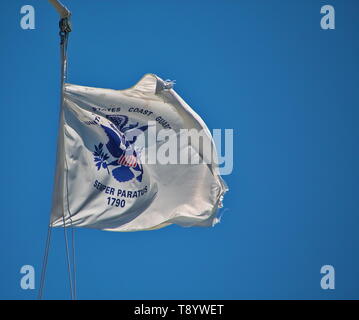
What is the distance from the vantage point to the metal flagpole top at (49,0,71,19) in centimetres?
3238

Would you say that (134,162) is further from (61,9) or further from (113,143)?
(61,9)

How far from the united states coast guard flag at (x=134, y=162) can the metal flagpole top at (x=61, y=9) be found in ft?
7.58

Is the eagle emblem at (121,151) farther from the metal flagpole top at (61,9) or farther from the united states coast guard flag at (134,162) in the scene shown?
the metal flagpole top at (61,9)

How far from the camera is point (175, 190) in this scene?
1375 inches

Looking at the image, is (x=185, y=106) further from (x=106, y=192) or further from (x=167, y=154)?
(x=106, y=192)

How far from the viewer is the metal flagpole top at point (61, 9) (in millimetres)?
32375

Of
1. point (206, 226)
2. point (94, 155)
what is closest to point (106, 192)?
point (94, 155)

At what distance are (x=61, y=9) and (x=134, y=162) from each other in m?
5.62

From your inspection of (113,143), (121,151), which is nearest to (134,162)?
(121,151)

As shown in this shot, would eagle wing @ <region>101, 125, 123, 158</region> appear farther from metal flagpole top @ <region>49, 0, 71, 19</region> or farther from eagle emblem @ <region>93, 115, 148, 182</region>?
metal flagpole top @ <region>49, 0, 71, 19</region>

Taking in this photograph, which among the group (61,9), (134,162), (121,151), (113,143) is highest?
(61,9)

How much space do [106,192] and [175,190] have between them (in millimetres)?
2551

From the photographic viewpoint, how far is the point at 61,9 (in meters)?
32.5

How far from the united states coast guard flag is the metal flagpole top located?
7.58 feet
